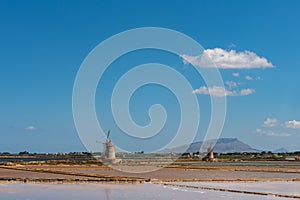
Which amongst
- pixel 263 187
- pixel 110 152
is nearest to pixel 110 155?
pixel 110 152

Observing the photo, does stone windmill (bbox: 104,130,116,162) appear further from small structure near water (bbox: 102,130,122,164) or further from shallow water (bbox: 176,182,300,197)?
shallow water (bbox: 176,182,300,197)

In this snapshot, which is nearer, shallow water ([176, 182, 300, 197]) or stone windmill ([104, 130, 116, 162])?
shallow water ([176, 182, 300, 197])

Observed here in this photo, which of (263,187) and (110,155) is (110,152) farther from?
(263,187)

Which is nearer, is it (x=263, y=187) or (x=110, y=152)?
(x=263, y=187)

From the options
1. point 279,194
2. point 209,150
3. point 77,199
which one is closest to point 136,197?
point 77,199

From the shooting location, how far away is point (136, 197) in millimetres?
17219

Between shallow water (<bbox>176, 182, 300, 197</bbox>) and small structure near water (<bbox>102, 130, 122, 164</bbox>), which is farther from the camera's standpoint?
small structure near water (<bbox>102, 130, 122, 164</bbox>)

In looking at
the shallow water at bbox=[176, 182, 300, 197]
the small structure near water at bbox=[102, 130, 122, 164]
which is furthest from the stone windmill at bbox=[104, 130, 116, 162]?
the shallow water at bbox=[176, 182, 300, 197]

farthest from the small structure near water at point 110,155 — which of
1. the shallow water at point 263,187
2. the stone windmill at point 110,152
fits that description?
the shallow water at point 263,187

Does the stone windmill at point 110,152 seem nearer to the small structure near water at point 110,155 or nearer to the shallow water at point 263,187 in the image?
the small structure near water at point 110,155

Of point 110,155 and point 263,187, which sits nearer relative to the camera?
point 263,187

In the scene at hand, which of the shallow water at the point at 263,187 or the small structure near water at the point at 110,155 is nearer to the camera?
the shallow water at the point at 263,187

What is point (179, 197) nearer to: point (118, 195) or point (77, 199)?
point (118, 195)

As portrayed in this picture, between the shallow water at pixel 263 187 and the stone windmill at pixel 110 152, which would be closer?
the shallow water at pixel 263 187
